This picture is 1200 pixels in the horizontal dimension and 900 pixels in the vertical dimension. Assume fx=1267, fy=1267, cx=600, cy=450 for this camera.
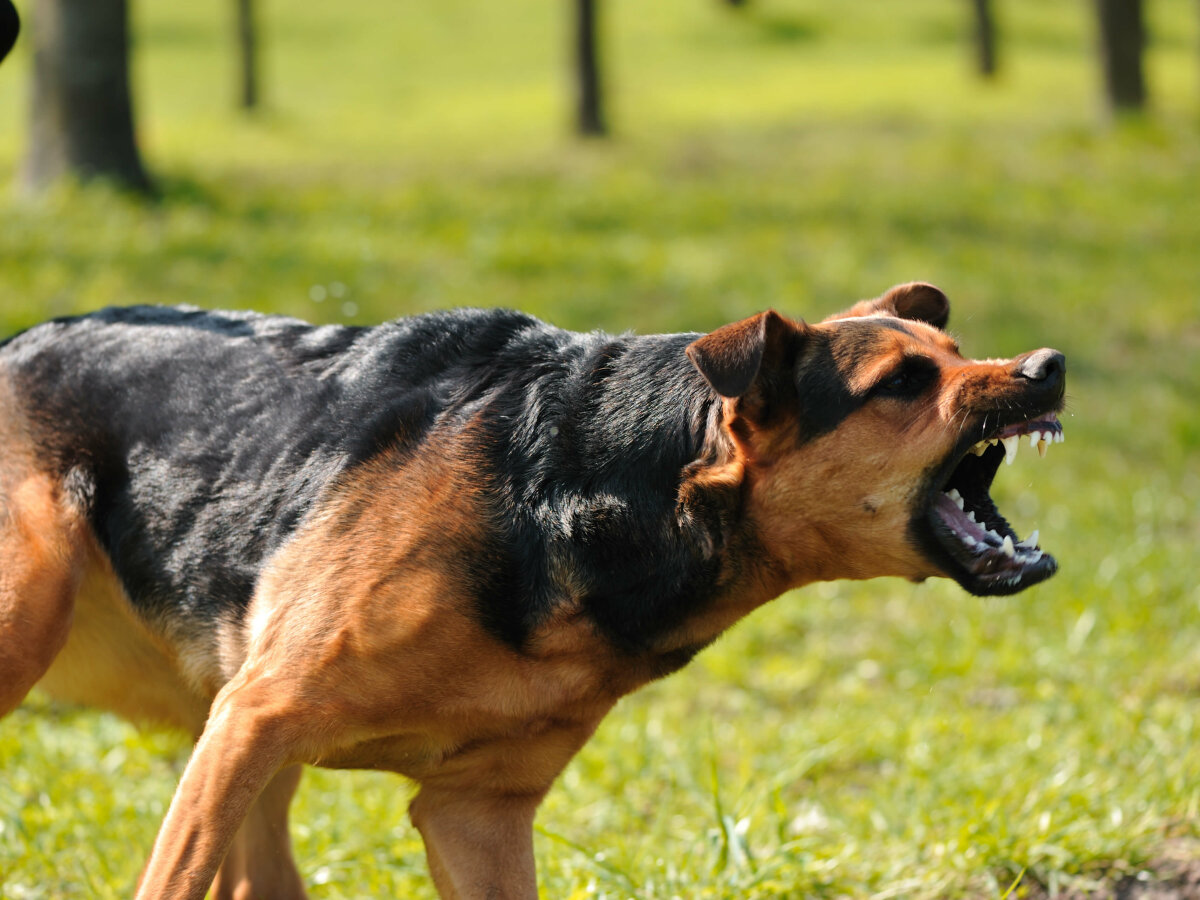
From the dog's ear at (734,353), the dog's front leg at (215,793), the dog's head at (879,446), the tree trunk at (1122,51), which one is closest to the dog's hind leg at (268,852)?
the dog's front leg at (215,793)

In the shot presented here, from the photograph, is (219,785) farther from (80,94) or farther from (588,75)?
(588,75)

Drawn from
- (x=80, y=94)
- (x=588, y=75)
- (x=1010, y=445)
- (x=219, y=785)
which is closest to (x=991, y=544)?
(x=1010, y=445)

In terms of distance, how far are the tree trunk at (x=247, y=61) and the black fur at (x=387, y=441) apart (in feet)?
76.6

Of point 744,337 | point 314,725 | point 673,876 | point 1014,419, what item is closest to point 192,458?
point 314,725

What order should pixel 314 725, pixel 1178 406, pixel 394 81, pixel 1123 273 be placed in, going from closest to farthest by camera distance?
pixel 314 725, pixel 1178 406, pixel 1123 273, pixel 394 81

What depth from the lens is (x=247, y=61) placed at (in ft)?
85.5

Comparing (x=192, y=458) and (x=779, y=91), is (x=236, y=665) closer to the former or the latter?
(x=192, y=458)

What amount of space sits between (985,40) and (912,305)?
27.0 metres

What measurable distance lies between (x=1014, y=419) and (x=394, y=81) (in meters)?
31.0

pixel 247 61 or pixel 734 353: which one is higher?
pixel 734 353

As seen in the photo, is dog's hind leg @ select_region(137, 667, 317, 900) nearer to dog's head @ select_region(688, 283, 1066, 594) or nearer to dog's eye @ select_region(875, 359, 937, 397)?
dog's head @ select_region(688, 283, 1066, 594)

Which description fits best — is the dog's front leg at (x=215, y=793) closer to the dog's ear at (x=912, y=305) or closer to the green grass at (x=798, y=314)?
the green grass at (x=798, y=314)

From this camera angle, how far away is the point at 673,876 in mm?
4273

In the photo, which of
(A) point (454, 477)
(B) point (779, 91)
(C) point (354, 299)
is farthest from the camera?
(B) point (779, 91)
